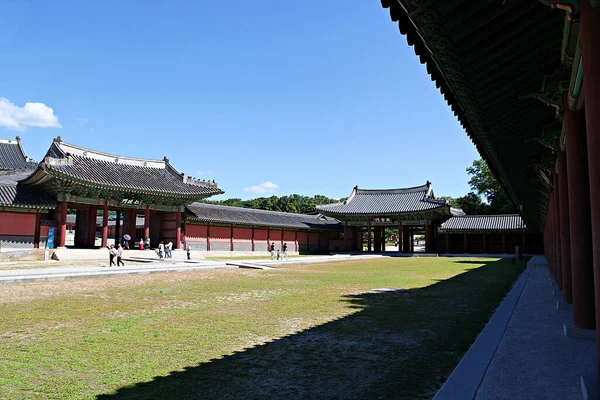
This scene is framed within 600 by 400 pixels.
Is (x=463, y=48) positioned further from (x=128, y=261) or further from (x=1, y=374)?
(x=128, y=261)

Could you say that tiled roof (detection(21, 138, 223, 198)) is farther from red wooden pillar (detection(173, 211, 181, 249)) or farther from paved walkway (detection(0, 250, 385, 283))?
paved walkway (detection(0, 250, 385, 283))

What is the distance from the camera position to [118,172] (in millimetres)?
29594

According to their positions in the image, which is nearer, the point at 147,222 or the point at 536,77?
the point at 536,77

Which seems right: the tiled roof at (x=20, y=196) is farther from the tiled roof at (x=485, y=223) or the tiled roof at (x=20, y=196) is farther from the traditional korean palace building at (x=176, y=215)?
the tiled roof at (x=485, y=223)

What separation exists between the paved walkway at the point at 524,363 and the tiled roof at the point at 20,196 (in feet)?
86.6

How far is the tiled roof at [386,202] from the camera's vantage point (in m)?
42.5

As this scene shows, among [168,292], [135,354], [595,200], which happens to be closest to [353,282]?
[168,292]

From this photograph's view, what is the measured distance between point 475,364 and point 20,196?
2801cm

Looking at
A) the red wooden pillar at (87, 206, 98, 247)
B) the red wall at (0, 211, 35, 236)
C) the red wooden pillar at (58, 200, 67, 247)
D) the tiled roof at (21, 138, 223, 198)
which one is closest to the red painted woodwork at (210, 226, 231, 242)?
the tiled roof at (21, 138, 223, 198)

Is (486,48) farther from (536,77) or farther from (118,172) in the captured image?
(118,172)

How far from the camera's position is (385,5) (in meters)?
4.35

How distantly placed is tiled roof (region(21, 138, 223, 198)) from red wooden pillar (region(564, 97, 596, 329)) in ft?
83.9

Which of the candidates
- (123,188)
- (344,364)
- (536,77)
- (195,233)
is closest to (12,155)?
(123,188)

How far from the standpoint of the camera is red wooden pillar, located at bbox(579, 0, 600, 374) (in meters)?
3.36
